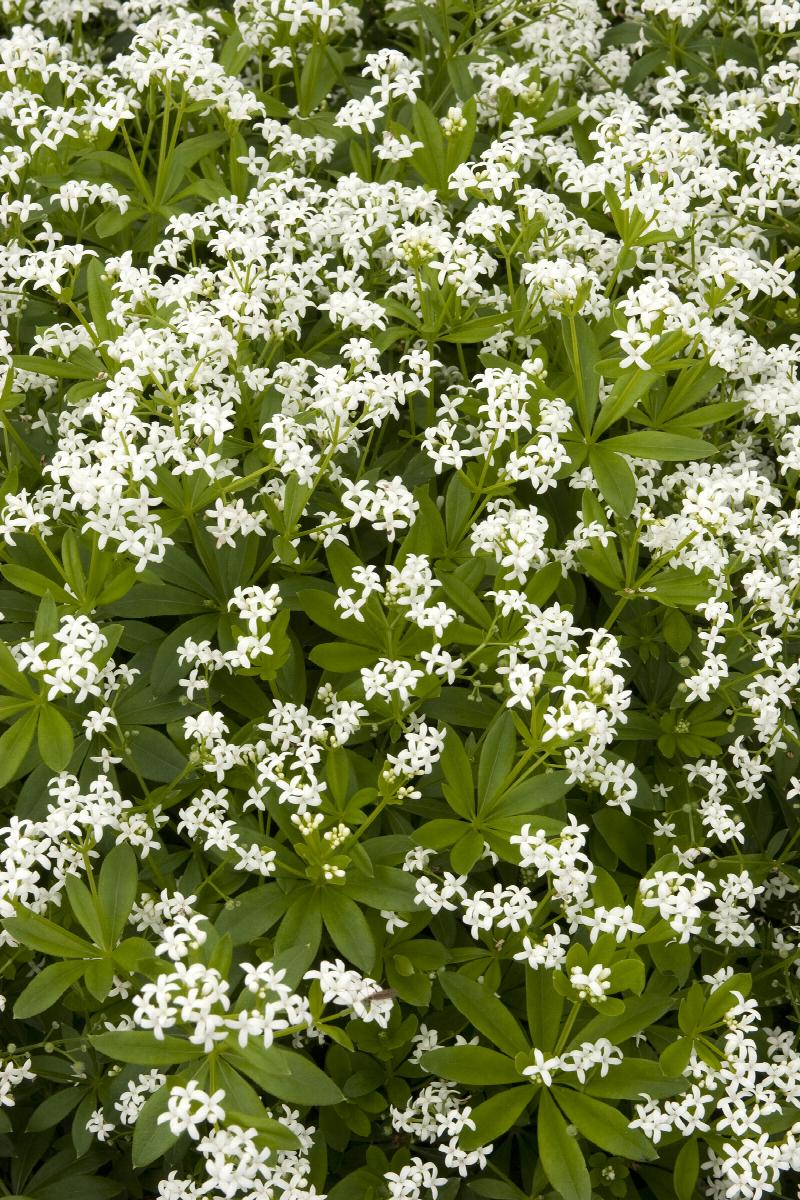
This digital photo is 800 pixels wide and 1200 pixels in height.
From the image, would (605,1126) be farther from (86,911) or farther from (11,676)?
(11,676)

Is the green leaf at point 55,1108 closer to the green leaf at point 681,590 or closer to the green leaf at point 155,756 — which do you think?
the green leaf at point 155,756

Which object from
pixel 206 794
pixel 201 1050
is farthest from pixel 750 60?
pixel 201 1050

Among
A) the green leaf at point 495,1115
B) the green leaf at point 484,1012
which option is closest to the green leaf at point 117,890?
the green leaf at point 484,1012

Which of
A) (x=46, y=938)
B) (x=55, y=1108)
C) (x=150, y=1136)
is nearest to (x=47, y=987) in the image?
(x=46, y=938)

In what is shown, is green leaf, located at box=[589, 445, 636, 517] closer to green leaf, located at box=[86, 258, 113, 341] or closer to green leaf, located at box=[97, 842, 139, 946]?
green leaf, located at box=[86, 258, 113, 341]

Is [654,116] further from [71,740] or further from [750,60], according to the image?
[71,740]

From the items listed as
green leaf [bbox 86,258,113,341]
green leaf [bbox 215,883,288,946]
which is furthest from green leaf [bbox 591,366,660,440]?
green leaf [bbox 215,883,288,946]

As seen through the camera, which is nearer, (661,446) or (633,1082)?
(633,1082)

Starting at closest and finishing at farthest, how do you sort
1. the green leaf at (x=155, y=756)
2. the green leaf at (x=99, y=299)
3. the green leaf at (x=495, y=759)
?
1. the green leaf at (x=495, y=759)
2. the green leaf at (x=155, y=756)
3. the green leaf at (x=99, y=299)
